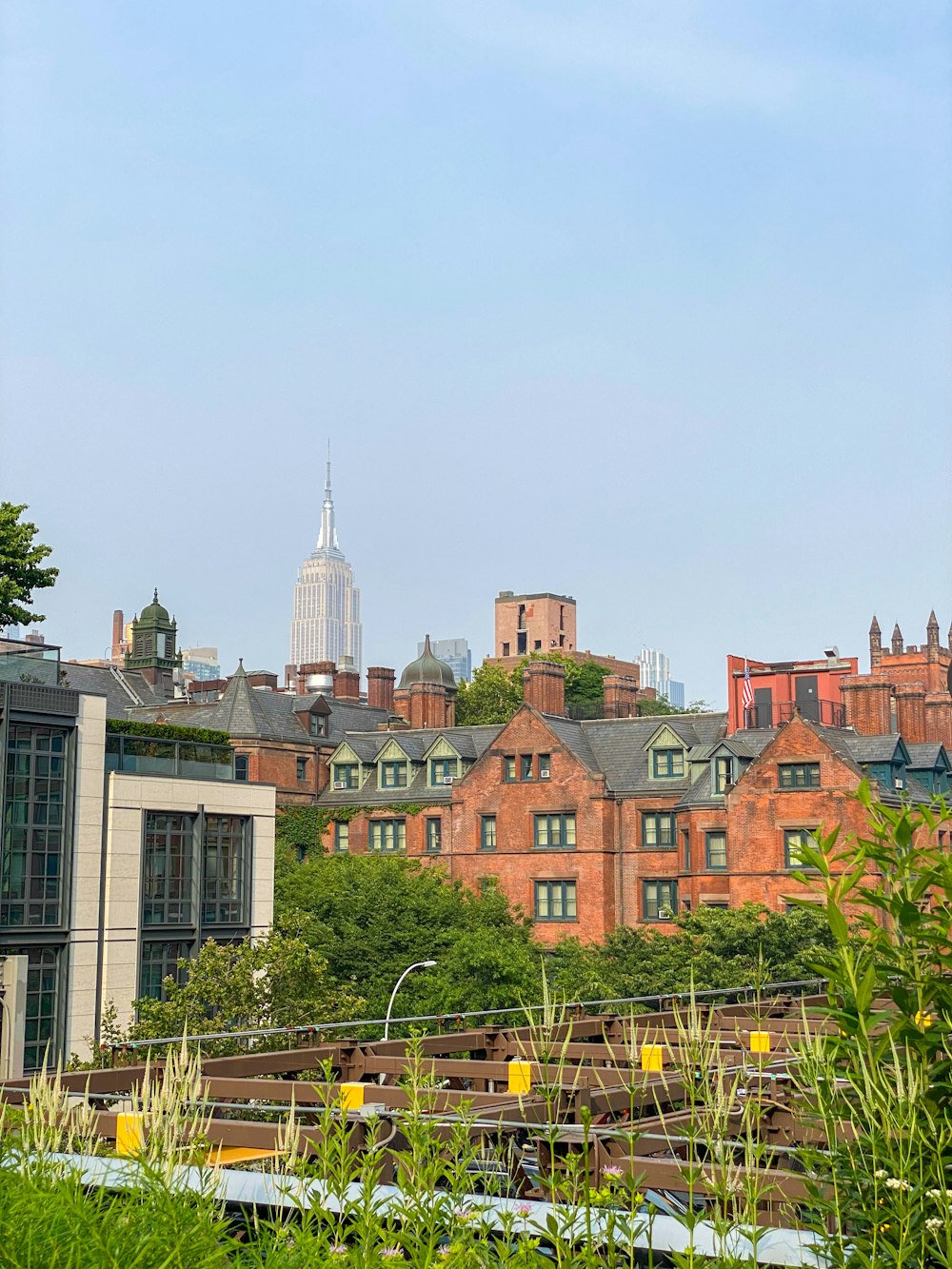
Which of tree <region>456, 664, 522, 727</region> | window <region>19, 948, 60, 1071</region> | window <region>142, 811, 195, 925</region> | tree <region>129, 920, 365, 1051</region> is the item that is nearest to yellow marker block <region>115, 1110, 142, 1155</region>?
tree <region>129, 920, 365, 1051</region>

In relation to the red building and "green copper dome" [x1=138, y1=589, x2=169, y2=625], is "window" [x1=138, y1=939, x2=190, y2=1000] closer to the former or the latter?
the red building

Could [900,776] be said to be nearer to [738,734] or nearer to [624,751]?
[738,734]

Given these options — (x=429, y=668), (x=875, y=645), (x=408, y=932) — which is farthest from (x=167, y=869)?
(x=875, y=645)

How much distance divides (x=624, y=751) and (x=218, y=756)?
2484cm

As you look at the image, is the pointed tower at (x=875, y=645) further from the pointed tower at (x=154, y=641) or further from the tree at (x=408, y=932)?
the tree at (x=408, y=932)

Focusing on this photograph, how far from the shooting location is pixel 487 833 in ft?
219

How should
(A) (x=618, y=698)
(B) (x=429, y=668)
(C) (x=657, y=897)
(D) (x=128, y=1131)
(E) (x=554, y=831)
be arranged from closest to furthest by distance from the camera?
(D) (x=128, y=1131)
(C) (x=657, y=897)
(E) (x=554, y=831)
(A) (x=618, y=698)
(B) (x=429, y=668)

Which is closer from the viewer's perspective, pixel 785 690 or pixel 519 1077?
pixel 519 1077

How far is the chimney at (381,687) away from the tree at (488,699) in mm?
26132

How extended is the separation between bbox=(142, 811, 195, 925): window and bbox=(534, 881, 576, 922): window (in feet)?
77.4

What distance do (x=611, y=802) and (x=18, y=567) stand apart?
2805cm

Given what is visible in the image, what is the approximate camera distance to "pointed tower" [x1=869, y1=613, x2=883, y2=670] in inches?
5118

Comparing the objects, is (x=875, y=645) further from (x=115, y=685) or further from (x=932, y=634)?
(x=115, y=685)

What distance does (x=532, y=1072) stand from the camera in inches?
593
